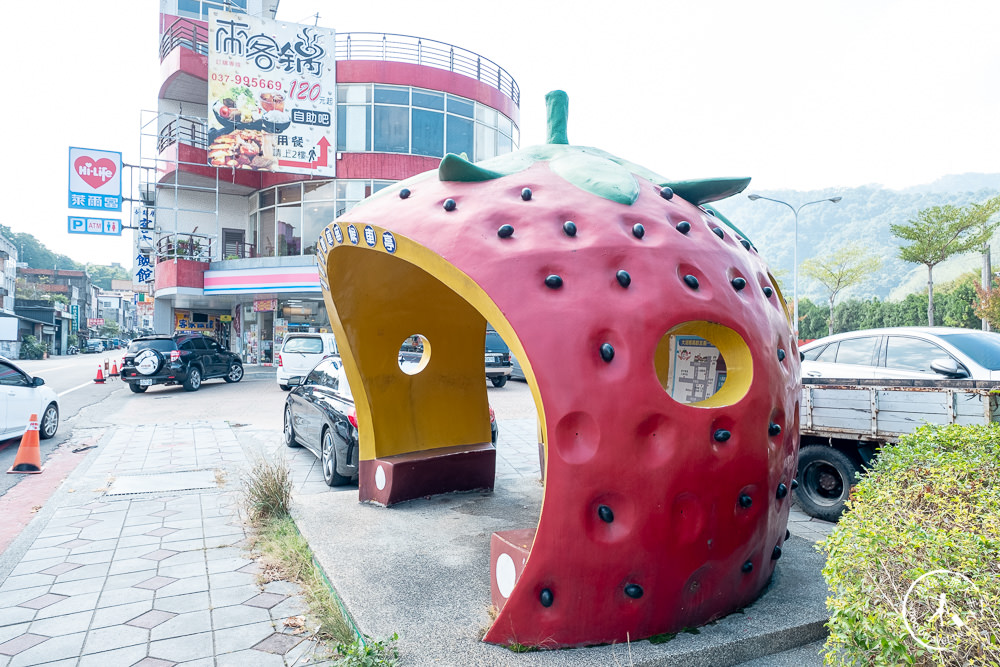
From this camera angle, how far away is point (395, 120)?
82.4 ft

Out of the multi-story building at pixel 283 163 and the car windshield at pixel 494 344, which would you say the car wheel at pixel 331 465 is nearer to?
the car windshield at pixel 494 344

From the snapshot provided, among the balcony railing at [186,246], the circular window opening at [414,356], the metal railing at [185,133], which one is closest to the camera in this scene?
the circular window opening at [414,356]

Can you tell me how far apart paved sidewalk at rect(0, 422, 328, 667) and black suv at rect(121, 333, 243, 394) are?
1048 centimetres

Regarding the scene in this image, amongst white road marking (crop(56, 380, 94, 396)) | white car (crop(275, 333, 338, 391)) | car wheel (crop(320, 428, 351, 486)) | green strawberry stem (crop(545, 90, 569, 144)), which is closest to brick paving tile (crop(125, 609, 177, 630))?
car wheel (crop(320, 428, 351, 486))

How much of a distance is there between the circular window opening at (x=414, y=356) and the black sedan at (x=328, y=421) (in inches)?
29.1

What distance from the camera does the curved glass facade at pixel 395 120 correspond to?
25.1 m

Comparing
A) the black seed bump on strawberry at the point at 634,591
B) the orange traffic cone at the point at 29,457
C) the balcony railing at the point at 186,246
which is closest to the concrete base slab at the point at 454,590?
the black seed bump on strawberry at the point at 634,591

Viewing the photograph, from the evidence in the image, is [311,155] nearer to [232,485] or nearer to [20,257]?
[232,485]

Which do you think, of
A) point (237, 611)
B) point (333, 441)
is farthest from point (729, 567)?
point (333, 441)

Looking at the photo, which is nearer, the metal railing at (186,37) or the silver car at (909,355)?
the silver car at (909,355)

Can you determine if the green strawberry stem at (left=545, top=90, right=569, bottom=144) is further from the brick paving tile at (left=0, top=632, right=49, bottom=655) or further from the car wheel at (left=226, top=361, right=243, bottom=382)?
the car wheel at (left=226, top=361, right=243, bottom=382)

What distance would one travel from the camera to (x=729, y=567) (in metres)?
3.38

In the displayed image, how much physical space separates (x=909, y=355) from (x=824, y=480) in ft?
6.78

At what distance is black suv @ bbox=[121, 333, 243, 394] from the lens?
16938 mm
